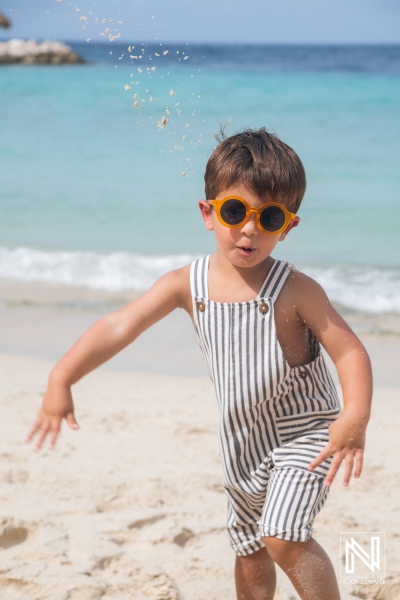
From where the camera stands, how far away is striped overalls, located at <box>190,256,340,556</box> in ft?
7.35

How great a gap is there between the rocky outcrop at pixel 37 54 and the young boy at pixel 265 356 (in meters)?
33.7

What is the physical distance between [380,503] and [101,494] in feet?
3.70

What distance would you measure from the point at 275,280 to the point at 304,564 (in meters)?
0.76

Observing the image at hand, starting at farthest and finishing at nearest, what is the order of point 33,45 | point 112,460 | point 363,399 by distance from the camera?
point 33,45 < point 112,460 < point 363,399

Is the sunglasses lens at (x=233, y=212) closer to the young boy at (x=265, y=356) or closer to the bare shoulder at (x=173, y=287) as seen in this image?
the young boy at (x=265, y=356)

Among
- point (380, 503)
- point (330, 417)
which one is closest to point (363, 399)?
point (330, 417)

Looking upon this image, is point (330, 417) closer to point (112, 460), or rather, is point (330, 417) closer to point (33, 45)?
point (112, 460)

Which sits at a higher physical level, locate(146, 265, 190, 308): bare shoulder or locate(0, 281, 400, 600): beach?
locate(146, 265, 190, 308): bare shoulder

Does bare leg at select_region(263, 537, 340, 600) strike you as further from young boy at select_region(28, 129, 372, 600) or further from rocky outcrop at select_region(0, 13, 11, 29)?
rocky outcrop at select_region(0, 13, 11, 29)

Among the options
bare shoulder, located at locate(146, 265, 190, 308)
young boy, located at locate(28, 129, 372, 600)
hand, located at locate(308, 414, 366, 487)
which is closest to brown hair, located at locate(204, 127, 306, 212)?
young boy, located at locate(28, 129, 372, 600)

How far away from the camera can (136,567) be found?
9.32ft

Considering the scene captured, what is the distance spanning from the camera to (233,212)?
2.19m

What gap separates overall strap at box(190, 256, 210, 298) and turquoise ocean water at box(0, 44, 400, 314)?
277 millimetres

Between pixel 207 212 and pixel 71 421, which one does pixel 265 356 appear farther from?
pixel 71 421
